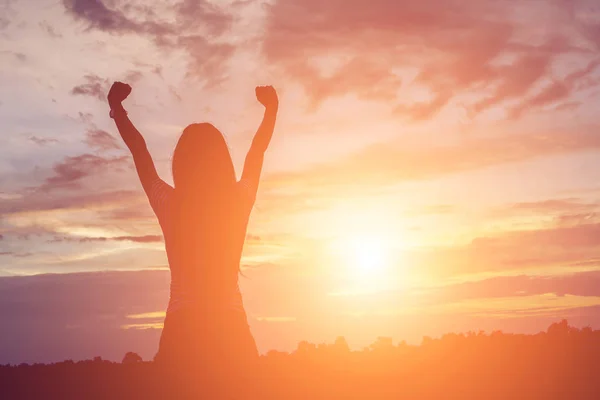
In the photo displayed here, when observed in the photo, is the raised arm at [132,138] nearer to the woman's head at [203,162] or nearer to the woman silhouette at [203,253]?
the woman silhouette at [203,253]

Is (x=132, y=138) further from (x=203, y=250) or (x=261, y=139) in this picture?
(x=203, y=250)

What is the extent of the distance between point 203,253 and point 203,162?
0.81 metres

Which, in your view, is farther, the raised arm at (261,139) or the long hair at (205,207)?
the raised arm at (261,139)

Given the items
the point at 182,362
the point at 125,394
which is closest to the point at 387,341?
the point at 125,394

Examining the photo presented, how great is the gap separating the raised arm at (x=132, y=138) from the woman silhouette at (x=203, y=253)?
289 millimetres

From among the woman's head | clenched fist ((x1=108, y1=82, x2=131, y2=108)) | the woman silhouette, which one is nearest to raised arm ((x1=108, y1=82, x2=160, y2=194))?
clenched fist ((x1=108, y1=82, x2=131, y2=108))

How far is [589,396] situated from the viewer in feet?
27.1

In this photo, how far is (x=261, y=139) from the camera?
758cm

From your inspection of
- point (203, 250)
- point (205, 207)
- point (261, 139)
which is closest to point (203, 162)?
point (205, 207)

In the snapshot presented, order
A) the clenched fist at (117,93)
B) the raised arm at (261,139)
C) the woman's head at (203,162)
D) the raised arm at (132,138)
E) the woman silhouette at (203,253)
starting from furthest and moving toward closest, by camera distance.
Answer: the clenched fist at (117,93)
the raised arm at (261,139)
the raised arm at (132,138)
the woman's head at (203,162)
the woman silhouette at (203,253)

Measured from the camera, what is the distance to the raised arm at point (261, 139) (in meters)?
7.12

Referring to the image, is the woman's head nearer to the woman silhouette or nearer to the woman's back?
the woman silhouette

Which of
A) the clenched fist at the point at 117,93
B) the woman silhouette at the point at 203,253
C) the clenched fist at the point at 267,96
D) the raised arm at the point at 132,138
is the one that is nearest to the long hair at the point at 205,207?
the woman silhouette at the point at 203,253

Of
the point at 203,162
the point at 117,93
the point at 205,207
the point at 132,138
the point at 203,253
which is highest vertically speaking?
the point at 117,93
